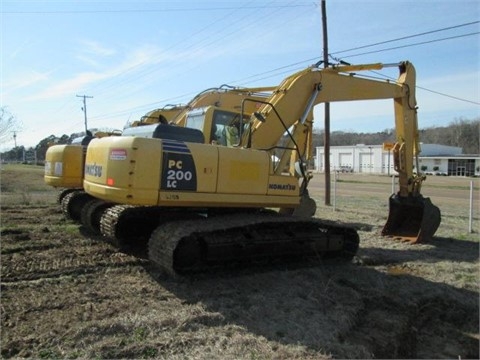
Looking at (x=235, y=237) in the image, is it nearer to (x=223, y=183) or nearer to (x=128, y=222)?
(x=223, y=183)

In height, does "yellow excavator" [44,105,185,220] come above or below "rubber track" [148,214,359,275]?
above

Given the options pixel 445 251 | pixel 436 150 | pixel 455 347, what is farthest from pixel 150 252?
pixel 436 150

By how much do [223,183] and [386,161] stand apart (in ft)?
272

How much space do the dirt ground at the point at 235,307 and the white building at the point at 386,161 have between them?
63380 millimetres

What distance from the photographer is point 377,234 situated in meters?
11.6

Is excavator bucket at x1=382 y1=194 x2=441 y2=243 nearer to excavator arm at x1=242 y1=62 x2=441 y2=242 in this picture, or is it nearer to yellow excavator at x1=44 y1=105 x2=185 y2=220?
excavator arm at x1=242 y1=62 x2=441 y2=242

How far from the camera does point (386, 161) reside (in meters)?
85.6

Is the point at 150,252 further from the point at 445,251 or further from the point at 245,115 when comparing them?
the point at 445,251

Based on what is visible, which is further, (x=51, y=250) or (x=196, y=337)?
(x=51, y=250)

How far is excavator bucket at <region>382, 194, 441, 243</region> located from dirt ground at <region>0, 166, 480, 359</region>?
150 cm

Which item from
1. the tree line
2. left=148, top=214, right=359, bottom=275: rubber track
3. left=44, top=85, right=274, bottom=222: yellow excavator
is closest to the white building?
the tree line

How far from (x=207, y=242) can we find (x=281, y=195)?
176 cm

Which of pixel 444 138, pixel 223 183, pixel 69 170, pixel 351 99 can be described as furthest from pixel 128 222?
pixel 444 138

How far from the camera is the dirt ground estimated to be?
4707 mm
